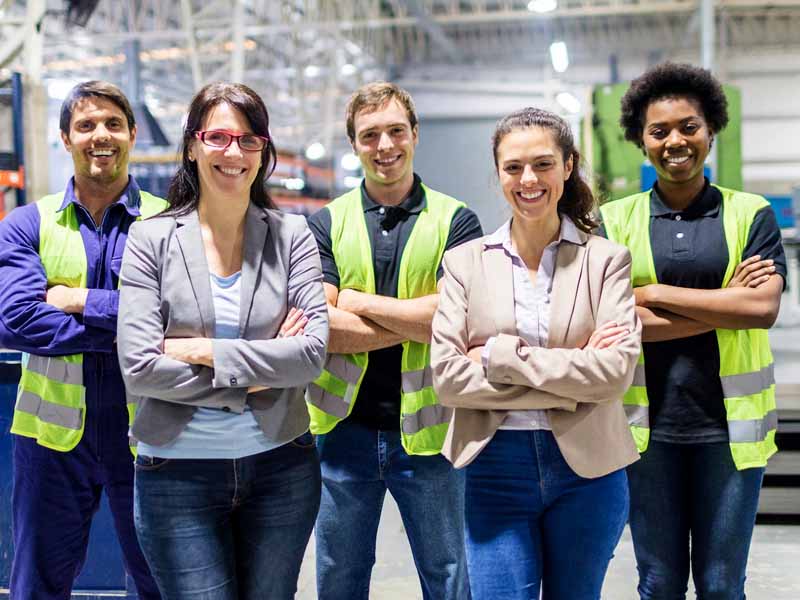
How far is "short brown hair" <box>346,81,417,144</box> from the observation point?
2.17 m

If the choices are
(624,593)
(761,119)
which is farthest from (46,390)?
(761,119)

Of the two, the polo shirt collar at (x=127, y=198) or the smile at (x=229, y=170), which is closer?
the smile at (x=229, y=170)

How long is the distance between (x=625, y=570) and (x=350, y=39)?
42.9 ft

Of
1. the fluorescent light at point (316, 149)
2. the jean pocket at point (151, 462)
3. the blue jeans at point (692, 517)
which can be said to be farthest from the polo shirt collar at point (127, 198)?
the fluorescent light at point (316, 149)

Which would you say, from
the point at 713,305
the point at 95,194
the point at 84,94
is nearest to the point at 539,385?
the point at 713,305

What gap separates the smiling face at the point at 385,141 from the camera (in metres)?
2.16

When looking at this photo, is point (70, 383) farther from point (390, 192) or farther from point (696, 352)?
point (696, 352)

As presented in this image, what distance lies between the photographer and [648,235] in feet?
7.14

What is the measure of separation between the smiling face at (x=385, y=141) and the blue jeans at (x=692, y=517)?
102 cm

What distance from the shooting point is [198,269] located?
1760mm

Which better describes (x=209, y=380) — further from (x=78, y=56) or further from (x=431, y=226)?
(x=78, y=56)

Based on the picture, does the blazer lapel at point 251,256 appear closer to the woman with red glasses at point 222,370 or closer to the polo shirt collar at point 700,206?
the woman with red glasses at point 222,370

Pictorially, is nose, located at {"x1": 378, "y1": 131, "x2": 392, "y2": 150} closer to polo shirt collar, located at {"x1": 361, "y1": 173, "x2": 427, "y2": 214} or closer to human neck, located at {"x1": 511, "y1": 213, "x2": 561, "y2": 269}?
polo shirt collar, located at {"x1": 361, "y1": 173, "x2": 427, "y2": 214}

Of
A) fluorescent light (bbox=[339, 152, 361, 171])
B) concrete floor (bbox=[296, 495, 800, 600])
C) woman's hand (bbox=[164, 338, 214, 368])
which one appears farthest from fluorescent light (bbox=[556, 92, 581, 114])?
woman's hand (bbox=[164, 338, 214, 368])
